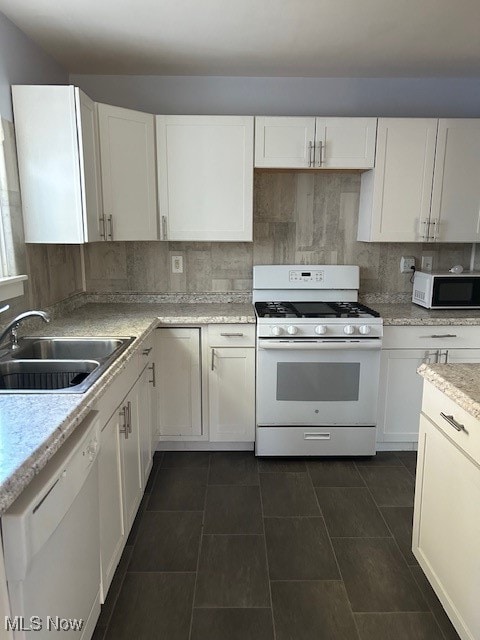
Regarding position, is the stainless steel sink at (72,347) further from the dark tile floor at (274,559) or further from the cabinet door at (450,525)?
the cabinet door at (450,525)

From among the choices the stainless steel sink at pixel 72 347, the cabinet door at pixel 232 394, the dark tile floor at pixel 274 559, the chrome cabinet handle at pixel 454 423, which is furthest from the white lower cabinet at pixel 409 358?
the stainless steel sink at pixel 72 347

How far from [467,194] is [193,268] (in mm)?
1858

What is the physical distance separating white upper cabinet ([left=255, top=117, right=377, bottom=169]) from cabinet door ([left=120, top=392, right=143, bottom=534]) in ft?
5.43

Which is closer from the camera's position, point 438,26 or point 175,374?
point 438,26

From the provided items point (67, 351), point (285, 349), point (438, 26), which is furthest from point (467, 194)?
point (67, 351)

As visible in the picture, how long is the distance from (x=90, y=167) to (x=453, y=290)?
2.30 metres

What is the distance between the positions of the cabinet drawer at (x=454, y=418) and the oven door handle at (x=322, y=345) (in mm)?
917

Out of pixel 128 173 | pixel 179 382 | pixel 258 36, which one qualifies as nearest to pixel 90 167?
pixel 128 173

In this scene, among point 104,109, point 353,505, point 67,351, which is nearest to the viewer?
point 67,351

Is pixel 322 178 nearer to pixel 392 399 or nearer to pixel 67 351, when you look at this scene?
pixel 392 399

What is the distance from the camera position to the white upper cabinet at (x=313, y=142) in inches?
111

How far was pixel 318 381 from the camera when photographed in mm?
2766

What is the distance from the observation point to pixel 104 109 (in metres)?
2.59

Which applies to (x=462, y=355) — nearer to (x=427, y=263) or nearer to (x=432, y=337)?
(x=432, y=337)
